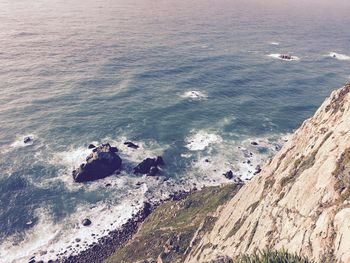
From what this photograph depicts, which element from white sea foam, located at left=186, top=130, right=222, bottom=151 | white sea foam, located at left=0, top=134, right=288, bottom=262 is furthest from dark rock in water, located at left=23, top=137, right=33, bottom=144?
white sea foam, located at left=186, top=130, right=222, bottom=151

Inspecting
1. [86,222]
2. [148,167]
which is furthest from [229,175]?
[86,222]

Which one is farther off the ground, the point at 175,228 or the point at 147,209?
the point at 175,228

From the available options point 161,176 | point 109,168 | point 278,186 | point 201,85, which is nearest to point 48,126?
point 109,168

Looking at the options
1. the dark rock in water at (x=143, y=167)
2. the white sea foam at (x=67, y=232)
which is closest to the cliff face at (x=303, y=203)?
the white sea foam at (x=67, y=232)

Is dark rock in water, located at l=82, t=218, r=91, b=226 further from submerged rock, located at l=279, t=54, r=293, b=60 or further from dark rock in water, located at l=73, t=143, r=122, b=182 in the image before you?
submerged rock, located at l=279, t=54, r=293, b=60

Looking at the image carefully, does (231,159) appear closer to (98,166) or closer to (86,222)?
(98,166)

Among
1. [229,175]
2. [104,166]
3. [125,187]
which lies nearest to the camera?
[125,187]

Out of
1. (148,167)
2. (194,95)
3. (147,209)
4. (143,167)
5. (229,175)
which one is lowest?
(147,209)

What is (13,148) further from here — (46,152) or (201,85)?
(201,85)
